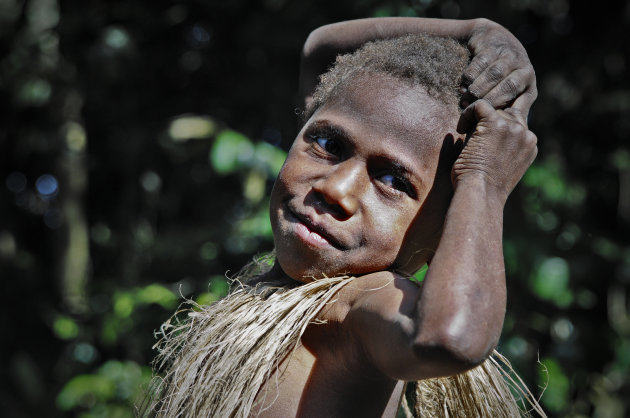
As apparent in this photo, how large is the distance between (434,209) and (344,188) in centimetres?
21

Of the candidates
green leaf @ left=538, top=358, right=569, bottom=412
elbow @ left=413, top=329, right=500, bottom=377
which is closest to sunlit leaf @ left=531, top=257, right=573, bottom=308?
green leaf @ left=538, top=358, right=569, bottom=412

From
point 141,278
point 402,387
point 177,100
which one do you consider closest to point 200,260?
point 141,278

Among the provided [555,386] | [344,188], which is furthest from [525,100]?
[555,386]

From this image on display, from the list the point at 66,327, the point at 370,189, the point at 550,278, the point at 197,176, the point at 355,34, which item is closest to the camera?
the point at 370,189

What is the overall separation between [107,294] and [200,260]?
0.90 metres

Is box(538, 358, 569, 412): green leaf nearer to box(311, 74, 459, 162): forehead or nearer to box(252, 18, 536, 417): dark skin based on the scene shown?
box(252, 18, 536, 417): dark skin

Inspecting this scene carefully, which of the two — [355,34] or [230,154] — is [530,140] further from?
[230,154]

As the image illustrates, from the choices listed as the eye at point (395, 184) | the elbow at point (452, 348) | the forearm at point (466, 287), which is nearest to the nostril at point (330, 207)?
the eye at point (395, 184)

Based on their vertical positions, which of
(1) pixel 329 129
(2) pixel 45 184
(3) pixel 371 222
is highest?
(1) pixel 329 129

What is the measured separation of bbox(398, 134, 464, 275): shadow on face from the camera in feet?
4.22

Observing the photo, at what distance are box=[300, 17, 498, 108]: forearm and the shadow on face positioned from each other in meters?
0.37

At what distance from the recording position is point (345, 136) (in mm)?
1292

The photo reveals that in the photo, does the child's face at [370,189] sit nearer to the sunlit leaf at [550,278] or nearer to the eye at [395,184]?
the eye at [395,184]

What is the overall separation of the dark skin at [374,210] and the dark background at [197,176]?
4.21 ft
